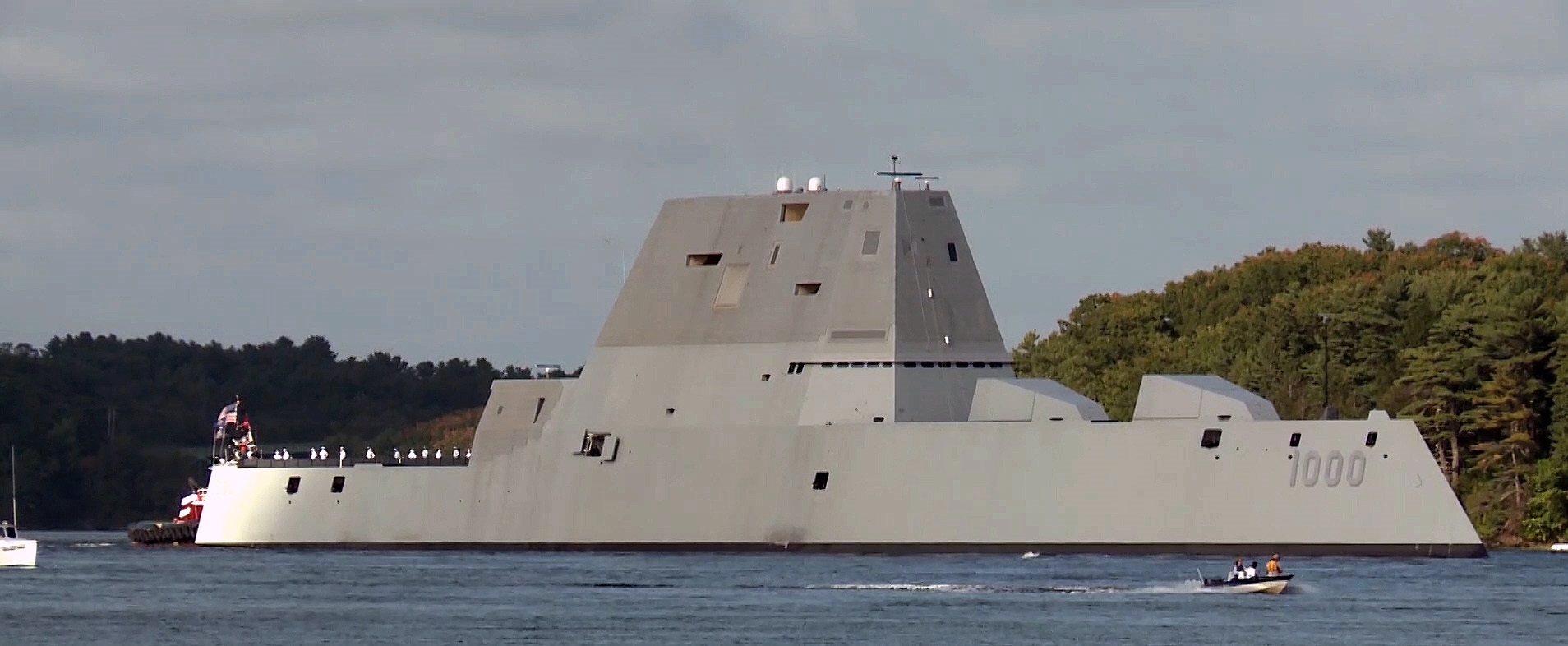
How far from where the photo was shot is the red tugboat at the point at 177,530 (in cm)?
6391

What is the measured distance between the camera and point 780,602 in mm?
43219

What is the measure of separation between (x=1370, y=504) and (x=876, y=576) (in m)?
7.82

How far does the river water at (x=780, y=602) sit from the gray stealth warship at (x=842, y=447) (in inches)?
25.1

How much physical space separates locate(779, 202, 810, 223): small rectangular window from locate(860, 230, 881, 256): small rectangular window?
1.72 m

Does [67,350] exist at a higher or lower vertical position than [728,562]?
higher

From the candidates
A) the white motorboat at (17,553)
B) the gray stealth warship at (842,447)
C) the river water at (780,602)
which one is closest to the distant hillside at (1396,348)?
the river water at (780,602)

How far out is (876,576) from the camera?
47.1m

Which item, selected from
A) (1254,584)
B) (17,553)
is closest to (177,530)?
(17,553)

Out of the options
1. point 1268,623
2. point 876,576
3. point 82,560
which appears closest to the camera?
point 1268,623

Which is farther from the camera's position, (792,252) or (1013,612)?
(792,252)

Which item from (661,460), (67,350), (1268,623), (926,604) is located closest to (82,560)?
(661,460)

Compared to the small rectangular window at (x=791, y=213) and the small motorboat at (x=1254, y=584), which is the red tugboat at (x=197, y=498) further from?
the small motorboat at (x=1254, y=584)

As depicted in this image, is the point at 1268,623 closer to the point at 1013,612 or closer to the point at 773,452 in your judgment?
the point at 1013,612

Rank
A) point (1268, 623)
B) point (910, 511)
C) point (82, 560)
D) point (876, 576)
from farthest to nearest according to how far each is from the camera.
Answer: point (82, 560)
point (910, 511)
point (876, 576)
point (1268, 623)
